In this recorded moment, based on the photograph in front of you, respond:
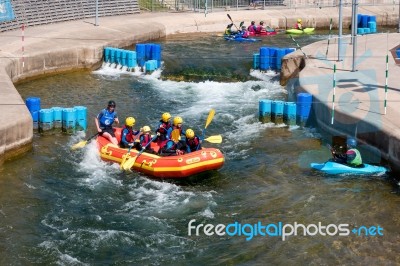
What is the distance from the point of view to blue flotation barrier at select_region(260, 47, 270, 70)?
3097 centimetres

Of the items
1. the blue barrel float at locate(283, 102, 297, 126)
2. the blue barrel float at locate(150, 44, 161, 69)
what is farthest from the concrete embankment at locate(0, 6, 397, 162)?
the blue barrel float at locate(283, 102, 297, 126)

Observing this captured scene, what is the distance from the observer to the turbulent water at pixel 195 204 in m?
14.7

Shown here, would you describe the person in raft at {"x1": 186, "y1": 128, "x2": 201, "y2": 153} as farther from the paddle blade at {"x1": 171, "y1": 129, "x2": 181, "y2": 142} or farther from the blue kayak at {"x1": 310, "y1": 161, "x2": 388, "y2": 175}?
the blue kayak at {"x1": 310, "y1": 161, "x2": 388, "y2": 175}

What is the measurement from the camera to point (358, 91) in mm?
22984

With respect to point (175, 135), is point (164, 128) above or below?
above

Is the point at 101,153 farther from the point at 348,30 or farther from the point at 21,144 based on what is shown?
the point at 348,30

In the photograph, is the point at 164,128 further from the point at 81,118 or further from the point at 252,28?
the point at 252,28

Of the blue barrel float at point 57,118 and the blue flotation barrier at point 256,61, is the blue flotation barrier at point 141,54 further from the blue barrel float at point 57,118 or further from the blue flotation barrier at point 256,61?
the blue barrel float at point 57,118

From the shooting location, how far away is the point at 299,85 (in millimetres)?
24938

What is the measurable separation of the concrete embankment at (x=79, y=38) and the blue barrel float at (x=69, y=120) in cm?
133

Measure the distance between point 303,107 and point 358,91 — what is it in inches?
71.9

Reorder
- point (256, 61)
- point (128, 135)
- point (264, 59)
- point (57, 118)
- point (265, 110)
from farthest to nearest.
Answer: point (256, 61) < point (264, 59) < point (265, 110) < point (57, 118) < point (128, 135)

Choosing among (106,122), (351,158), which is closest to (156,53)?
(106,122)

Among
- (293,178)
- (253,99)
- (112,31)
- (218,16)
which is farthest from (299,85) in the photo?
(218,16)
